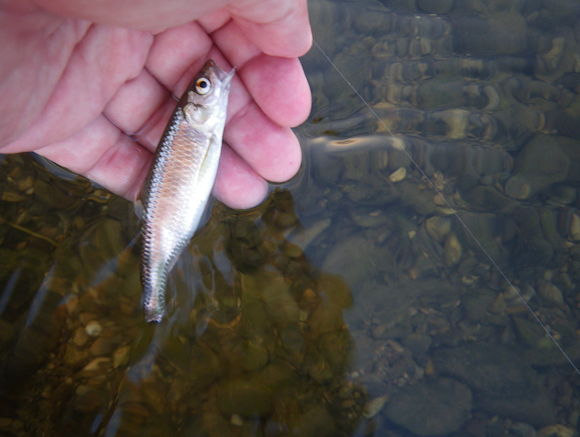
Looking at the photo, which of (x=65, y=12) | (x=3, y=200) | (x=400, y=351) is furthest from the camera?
(x=3, y=200)

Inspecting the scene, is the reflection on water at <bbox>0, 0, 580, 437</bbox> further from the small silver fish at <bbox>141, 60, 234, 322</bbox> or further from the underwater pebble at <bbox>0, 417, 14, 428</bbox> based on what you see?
the small silver fish at <bbox>141, 60, 234, 322</bbox>

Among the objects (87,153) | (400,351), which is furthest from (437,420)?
(87,153)

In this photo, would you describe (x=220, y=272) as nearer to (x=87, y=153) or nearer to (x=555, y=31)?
(x=87, y=153)

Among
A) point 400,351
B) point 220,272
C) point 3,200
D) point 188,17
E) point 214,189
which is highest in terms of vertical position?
point 188,17

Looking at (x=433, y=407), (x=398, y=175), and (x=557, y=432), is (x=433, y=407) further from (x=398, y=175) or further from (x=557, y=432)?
(x=398, y=175)

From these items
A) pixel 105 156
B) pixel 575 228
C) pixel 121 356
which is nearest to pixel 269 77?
pixel 105 156

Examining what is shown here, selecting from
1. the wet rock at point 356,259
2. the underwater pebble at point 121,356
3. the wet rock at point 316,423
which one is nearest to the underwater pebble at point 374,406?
the wet rock at point 316,423
